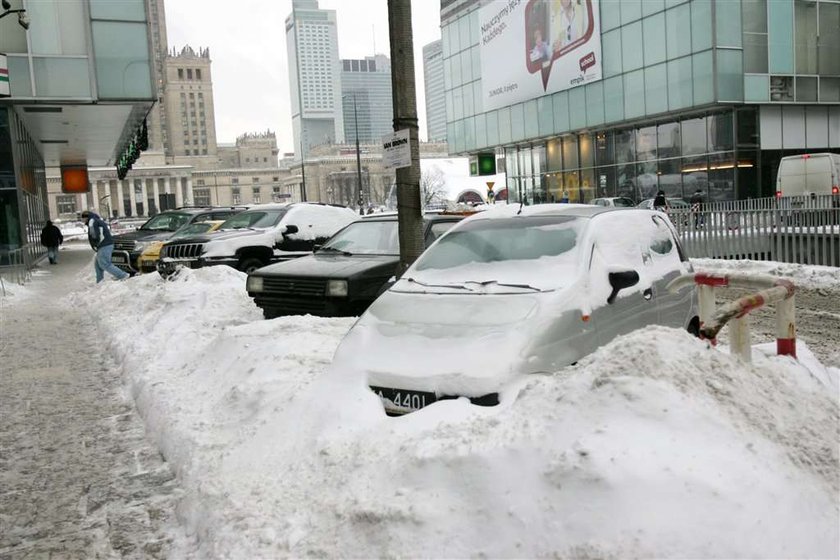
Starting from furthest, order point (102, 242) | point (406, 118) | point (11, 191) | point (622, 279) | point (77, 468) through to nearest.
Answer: point (11, 191) < point (102, 242) < point (406, 118) < point (622, 279) < point (77, 468)

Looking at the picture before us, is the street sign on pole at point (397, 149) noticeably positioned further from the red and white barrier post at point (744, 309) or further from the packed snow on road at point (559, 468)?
the red and white barrier post at point (744, 309)

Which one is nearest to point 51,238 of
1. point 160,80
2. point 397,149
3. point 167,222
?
point 167,222

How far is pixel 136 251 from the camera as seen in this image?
18438 millimetres

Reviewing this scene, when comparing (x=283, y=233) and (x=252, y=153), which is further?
(x=252, y=153)

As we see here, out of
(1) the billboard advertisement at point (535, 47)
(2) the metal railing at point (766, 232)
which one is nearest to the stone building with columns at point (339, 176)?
(1) the billboard advertisement at point (535, 47)

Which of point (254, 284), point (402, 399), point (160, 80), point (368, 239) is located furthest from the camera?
point (160, 80)

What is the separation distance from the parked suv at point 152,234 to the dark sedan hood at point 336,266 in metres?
8.75

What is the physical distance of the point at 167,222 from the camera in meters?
22.2

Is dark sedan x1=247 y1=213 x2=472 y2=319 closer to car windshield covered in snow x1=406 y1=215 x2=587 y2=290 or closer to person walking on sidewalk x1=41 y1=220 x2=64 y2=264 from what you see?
car windshield covered in snow x1=406 y1=215 x2=587 y2=290

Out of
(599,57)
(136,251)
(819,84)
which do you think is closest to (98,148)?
A: (136,251)

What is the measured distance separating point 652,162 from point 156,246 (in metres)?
28.9

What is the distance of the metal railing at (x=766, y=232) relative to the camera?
1445 centimetres

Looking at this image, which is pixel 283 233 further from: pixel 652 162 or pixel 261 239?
pixel 652 162

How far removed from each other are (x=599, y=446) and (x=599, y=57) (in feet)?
131
